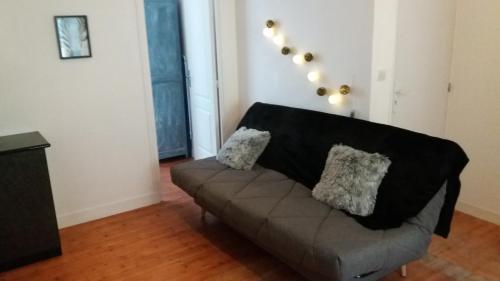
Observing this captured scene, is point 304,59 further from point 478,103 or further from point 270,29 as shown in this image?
point 478,103

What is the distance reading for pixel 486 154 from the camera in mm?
3037

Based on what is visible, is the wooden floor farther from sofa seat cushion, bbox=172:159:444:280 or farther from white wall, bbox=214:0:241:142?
white wall, bbox=214:0:241:142

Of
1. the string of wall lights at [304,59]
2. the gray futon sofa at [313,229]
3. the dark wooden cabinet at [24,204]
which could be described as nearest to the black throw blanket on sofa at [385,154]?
the gray futon sofa at [313,229]

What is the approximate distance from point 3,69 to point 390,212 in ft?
9.09

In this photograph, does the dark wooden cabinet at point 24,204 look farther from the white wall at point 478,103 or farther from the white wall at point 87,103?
the white wall at point 478,103

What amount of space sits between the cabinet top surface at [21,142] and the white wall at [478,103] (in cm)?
309

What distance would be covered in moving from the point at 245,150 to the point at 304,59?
858mm

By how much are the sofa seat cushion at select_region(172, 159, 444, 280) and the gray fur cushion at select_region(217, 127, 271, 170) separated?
23cm

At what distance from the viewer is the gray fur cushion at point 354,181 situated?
7.54 feet

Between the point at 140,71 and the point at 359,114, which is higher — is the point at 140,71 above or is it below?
above

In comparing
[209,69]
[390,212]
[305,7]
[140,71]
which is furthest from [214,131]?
[390,212]

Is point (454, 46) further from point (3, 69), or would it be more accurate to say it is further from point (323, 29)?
point (3, 69)

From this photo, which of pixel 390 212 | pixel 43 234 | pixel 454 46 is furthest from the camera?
pixel 454 46

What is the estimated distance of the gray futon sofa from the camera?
6.44 feet
